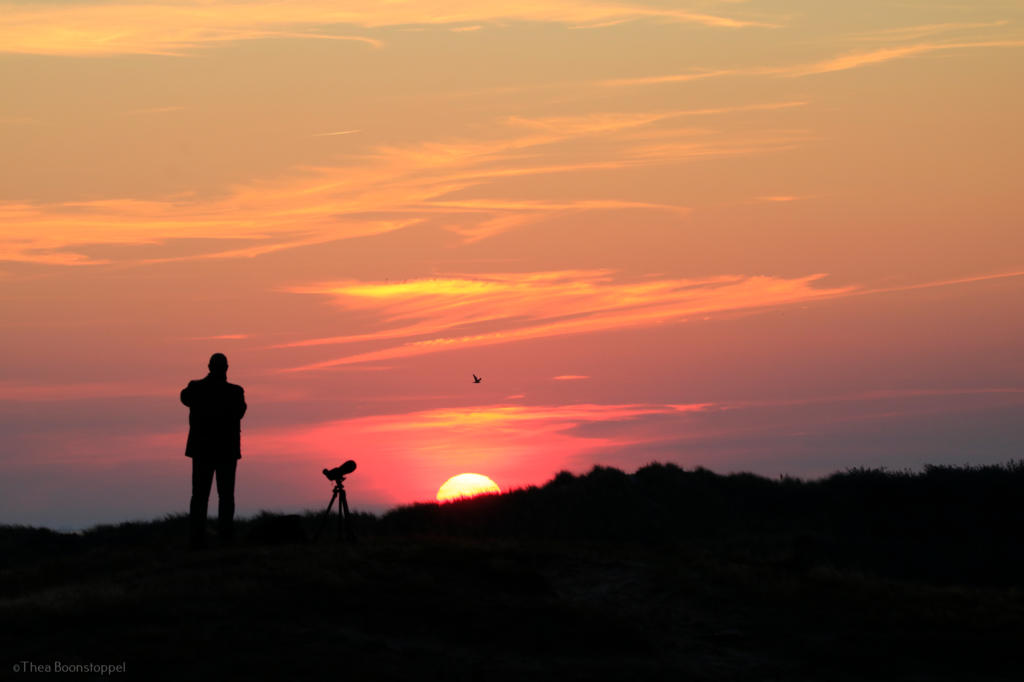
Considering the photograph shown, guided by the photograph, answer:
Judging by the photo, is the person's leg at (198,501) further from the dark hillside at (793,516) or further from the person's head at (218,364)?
the dark hillside at (793,516)

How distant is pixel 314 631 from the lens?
17.5m

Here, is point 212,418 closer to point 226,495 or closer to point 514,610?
point 226,495

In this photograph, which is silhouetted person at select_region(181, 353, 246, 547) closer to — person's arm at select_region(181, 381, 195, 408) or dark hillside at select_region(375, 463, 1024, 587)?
person's arm at select_region(181, 381, 195, 408)

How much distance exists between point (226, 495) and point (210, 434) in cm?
137

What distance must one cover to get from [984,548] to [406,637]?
2002cm

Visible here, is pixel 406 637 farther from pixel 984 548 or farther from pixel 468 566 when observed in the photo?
pixel 984 548

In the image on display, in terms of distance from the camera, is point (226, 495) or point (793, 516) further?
point (793, 516)

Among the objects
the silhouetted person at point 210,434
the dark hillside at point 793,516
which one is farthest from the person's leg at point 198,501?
the dark hillside at point 793,516

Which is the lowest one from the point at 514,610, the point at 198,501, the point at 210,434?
the point at 514,610

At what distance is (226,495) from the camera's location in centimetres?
2478

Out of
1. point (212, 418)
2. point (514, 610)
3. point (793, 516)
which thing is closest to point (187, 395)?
point (212, 418)

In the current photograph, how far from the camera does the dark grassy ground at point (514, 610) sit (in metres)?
16.6

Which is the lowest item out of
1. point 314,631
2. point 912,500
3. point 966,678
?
point 966,678

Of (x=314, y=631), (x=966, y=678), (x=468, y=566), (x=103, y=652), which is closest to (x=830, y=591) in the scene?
(x=966, y=678)
